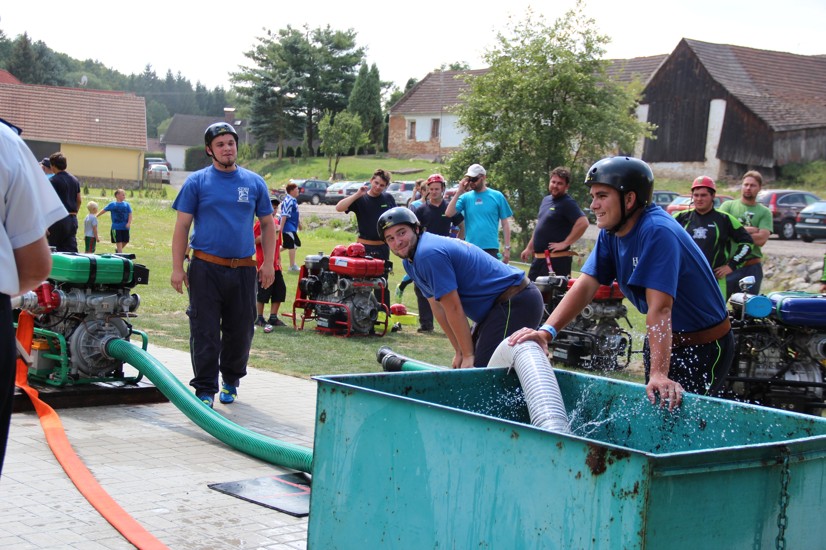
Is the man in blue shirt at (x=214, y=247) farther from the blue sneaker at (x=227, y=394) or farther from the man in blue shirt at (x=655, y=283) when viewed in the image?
the man in blue shirt at (x=655, y=283)

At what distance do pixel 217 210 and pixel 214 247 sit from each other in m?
0.28

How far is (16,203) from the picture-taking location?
3186mm

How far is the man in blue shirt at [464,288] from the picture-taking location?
5.97 meters

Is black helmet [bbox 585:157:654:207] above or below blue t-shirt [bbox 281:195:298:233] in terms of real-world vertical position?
above

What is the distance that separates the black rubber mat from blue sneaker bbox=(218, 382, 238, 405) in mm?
2082

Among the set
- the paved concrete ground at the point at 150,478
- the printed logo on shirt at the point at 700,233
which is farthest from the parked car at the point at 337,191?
the paved concrete ground at the point at 150,478

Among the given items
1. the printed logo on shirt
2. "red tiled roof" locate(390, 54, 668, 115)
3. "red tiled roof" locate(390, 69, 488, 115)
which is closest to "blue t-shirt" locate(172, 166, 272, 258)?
the printed logo on shirt

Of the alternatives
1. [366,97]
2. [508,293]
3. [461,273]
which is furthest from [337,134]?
[461,273]

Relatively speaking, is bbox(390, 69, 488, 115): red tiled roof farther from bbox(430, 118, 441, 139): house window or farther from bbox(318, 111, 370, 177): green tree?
bbox(318, 111, 370, 177): green tree

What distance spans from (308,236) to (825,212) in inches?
663

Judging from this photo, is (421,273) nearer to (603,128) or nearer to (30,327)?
(30,327)

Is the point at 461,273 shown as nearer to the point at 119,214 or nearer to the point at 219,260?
the point at 219,260

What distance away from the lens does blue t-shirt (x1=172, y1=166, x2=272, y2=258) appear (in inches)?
297

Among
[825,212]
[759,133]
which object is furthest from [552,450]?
[759,133]
